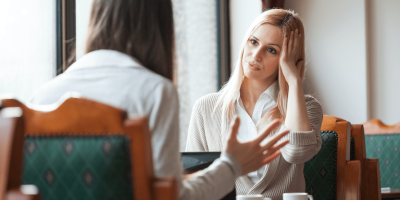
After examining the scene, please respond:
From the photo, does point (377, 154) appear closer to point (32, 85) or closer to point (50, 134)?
point (32, 85)

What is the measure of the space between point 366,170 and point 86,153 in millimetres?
1744

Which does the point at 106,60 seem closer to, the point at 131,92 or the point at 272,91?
the point at 131,92

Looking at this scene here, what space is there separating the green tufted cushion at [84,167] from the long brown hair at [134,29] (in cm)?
27

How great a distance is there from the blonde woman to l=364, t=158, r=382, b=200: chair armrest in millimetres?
453

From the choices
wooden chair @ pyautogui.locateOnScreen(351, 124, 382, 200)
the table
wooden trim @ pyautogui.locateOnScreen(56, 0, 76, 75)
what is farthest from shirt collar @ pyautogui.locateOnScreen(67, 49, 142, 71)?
the table

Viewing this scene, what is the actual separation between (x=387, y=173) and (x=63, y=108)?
277 centimetres

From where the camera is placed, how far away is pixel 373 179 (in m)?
2.01

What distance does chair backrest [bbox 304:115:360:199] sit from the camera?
196 cm

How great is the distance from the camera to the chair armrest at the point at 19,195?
55 cm

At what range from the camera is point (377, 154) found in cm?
289

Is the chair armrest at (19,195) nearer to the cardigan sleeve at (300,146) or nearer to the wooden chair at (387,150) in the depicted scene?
the cardigan sleeve at (300,146)

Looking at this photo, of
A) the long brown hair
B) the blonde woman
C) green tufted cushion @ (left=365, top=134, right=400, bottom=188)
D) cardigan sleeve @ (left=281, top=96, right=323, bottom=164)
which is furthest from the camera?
green tufted cushion @ (left=365, top=134, right=400, bottom=188)

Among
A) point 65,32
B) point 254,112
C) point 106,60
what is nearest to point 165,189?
point 106,60

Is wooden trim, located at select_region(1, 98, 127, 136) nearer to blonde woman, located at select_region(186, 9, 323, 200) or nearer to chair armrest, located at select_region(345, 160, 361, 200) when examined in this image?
blonde woman, located at select_region(186, 9, 323, 200)
